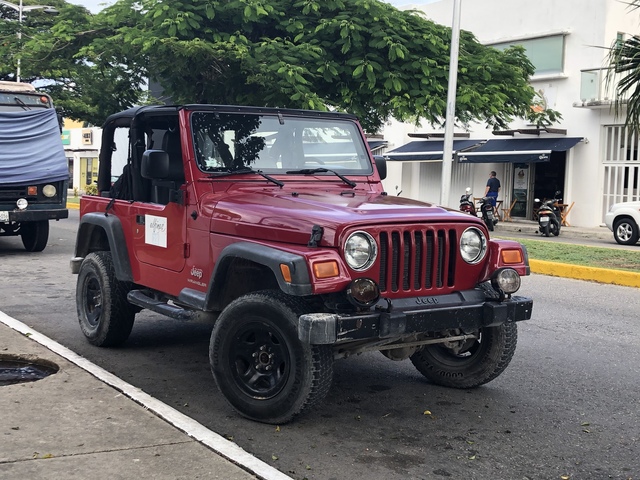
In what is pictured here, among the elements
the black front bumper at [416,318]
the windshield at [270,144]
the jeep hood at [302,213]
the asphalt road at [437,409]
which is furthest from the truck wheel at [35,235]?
the black front bumper at [416,318]

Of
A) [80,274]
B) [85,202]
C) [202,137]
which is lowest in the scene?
[80,274]

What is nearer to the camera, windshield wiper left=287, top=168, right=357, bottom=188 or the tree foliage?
windshield wiper left=287, top=168, right=357, bottom=188

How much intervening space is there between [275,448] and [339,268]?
102 cm

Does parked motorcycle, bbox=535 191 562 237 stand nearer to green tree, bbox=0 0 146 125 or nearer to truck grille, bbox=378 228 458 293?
green tree, bbox=0 0 146 125

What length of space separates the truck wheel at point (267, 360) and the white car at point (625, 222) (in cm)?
1688

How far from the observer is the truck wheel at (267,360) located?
4.62 m

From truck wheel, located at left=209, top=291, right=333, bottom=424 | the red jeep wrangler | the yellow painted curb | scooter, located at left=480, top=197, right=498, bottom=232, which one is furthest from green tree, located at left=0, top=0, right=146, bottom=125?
truck wheel, located at left=209, top=291, right=333, bottom=424

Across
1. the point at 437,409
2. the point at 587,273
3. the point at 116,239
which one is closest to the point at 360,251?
the point at 437,409

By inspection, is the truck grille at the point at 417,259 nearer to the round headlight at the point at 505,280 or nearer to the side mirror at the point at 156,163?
the round headlight at the point at 505,280

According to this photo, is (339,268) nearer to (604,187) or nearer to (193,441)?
(193,441)

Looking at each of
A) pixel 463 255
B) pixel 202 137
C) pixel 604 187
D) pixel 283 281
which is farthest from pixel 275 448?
pixel 604 187

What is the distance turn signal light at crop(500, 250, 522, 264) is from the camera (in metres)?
5.25

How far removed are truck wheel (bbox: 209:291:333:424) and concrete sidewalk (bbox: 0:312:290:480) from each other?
380 mm

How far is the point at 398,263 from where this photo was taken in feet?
16.0
